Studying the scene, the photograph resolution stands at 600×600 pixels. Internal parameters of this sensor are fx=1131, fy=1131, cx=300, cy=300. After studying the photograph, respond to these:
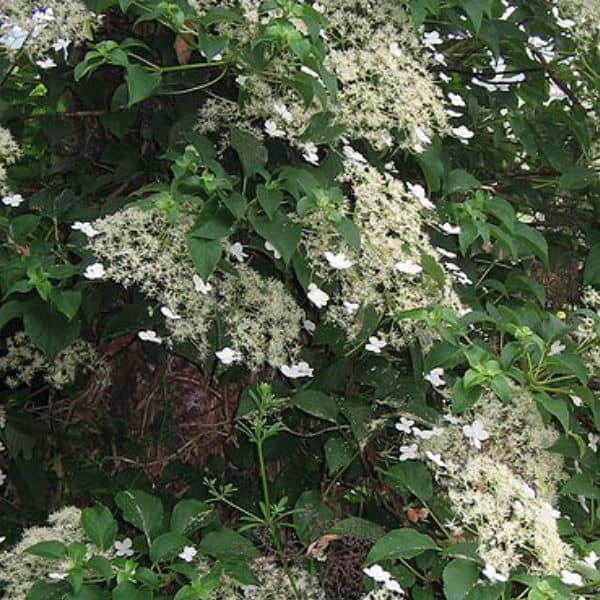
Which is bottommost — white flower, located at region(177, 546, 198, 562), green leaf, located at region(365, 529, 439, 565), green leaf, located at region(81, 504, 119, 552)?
green leaf, located at region(81, 504, 119, 552)

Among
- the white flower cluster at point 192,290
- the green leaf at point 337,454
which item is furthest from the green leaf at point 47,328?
the green leaf at point 337,454

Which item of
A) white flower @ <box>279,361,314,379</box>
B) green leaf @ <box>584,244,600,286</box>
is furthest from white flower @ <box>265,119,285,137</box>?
green leaf @ <box>584,244,600,286</box>

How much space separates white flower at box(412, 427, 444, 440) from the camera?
5.54 feet

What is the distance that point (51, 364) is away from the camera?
1819 mm

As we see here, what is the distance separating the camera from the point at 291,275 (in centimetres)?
178

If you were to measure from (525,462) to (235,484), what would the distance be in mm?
464

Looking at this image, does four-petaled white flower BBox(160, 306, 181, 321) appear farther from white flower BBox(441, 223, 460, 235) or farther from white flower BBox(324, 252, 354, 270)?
white flower BBox(441, 223, 460, 235)

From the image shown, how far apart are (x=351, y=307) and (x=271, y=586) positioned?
0.41m

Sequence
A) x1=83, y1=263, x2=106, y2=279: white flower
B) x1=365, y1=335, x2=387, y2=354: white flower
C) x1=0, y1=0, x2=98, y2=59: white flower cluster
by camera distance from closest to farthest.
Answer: x1=83, y1=263, x2=106, y2=279: white flower, x1=365, y1=335, x2=387, y2=354: white flower, x1=0, y1=0, x2=98, y2=59: white flower cluster

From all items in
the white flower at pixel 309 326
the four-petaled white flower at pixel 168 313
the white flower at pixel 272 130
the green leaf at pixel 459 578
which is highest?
the white flower at pixel 272 130

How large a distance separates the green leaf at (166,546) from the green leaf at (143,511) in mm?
75

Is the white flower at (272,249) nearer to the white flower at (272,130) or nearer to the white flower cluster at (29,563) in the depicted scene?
the white flower at (272,130)

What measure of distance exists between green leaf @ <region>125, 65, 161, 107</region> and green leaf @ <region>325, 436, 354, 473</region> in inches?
22.8

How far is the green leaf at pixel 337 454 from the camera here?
5.49 feet
